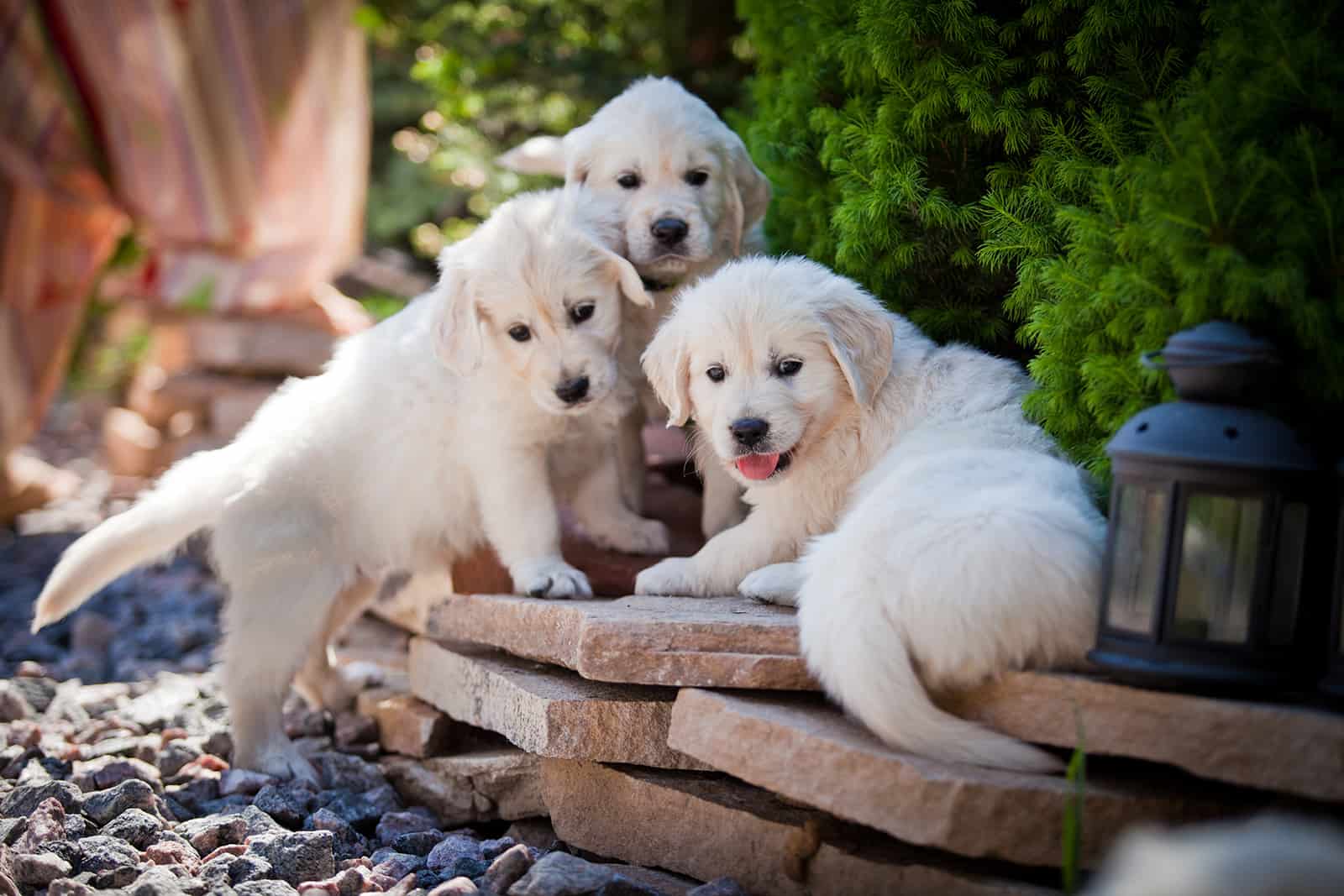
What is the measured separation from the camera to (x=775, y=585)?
4.00 m

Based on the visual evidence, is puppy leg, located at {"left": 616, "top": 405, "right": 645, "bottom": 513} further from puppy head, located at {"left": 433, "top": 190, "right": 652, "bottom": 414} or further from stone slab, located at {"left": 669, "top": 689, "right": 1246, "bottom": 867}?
stone slab, located at {"left": 669, "top": 689, "right": 1246, "bottom": 867}

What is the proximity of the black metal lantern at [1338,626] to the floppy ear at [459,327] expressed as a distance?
2815mm

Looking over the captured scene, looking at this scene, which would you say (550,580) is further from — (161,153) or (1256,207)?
(161,153)

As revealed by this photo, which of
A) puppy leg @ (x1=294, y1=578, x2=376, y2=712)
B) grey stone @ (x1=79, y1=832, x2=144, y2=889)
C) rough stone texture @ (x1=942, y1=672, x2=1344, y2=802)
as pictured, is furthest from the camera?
puppy leg @ (x1=294, y1=578, x2=376, y2=712)

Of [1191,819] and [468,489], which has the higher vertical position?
[468,489]

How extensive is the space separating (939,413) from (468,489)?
1.88 meters

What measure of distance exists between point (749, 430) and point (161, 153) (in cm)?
680

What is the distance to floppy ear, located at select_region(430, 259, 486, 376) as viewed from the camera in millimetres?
4559

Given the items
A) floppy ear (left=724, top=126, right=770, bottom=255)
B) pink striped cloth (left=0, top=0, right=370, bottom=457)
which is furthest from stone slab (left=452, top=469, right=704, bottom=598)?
pink striped cloth (left=0, top=0, right=370, bottom=457)

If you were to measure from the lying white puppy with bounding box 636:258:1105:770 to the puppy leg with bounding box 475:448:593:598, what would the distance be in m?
0.49

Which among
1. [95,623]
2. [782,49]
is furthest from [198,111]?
[782,49]

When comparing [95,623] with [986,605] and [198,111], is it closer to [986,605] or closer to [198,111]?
A: [198,111]

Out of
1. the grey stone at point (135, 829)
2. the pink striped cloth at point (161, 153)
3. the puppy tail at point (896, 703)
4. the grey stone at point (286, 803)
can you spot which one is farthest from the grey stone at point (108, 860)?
the pink striped cloth at point (161, 153)

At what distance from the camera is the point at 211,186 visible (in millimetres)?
9297
